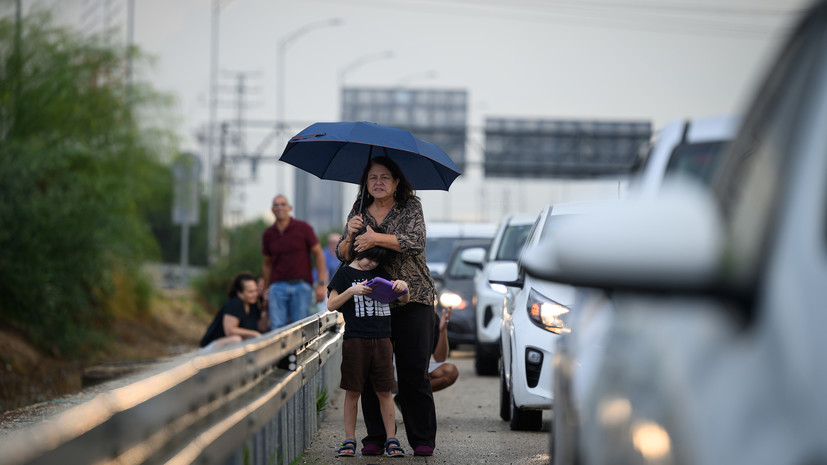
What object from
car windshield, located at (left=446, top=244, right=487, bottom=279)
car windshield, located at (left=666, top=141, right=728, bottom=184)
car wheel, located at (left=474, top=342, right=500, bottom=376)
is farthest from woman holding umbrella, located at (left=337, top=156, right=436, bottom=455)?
car windshield, located at (left=446, top=244, right=487, bottom=279)

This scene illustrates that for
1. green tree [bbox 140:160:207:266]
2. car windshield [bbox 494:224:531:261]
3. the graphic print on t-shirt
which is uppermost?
the graphic print on t-shirt

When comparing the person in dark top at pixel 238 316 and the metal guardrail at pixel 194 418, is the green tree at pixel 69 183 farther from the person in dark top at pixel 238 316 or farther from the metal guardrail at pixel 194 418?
the metal guardrail at pixel 194 418

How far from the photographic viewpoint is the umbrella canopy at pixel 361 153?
827 cm

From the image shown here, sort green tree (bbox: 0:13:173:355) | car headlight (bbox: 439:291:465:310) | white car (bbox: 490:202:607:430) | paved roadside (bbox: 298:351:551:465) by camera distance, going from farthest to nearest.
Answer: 1. green tree (bbox: 0:13:173:355)
2. car headlight (bbox: 439:291:465:310)
3. white car (bbox: 490:202:607:430)
4. paved roadside (bbox: 298:351:551:465)

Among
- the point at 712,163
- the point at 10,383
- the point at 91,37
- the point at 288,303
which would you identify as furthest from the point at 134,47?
the point at 712,163

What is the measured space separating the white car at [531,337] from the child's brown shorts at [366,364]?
3.94 ft

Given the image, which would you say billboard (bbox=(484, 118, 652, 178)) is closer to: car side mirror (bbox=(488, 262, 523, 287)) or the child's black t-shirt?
car side mirror (bbox=(488, 262, 523, 287))

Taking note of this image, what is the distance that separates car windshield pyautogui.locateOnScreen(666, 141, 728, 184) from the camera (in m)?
3.40

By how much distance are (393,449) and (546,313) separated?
1.69 meters

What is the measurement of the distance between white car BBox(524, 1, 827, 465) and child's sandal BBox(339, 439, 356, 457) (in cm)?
563

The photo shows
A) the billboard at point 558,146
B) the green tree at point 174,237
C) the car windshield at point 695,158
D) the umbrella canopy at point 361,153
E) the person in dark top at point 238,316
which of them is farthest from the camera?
the green tree at point 174,237

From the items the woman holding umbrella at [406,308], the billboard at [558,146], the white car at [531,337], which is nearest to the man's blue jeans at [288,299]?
the white car at [531,337]

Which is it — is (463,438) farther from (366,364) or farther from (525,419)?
(366,364)

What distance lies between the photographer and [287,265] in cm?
1481
